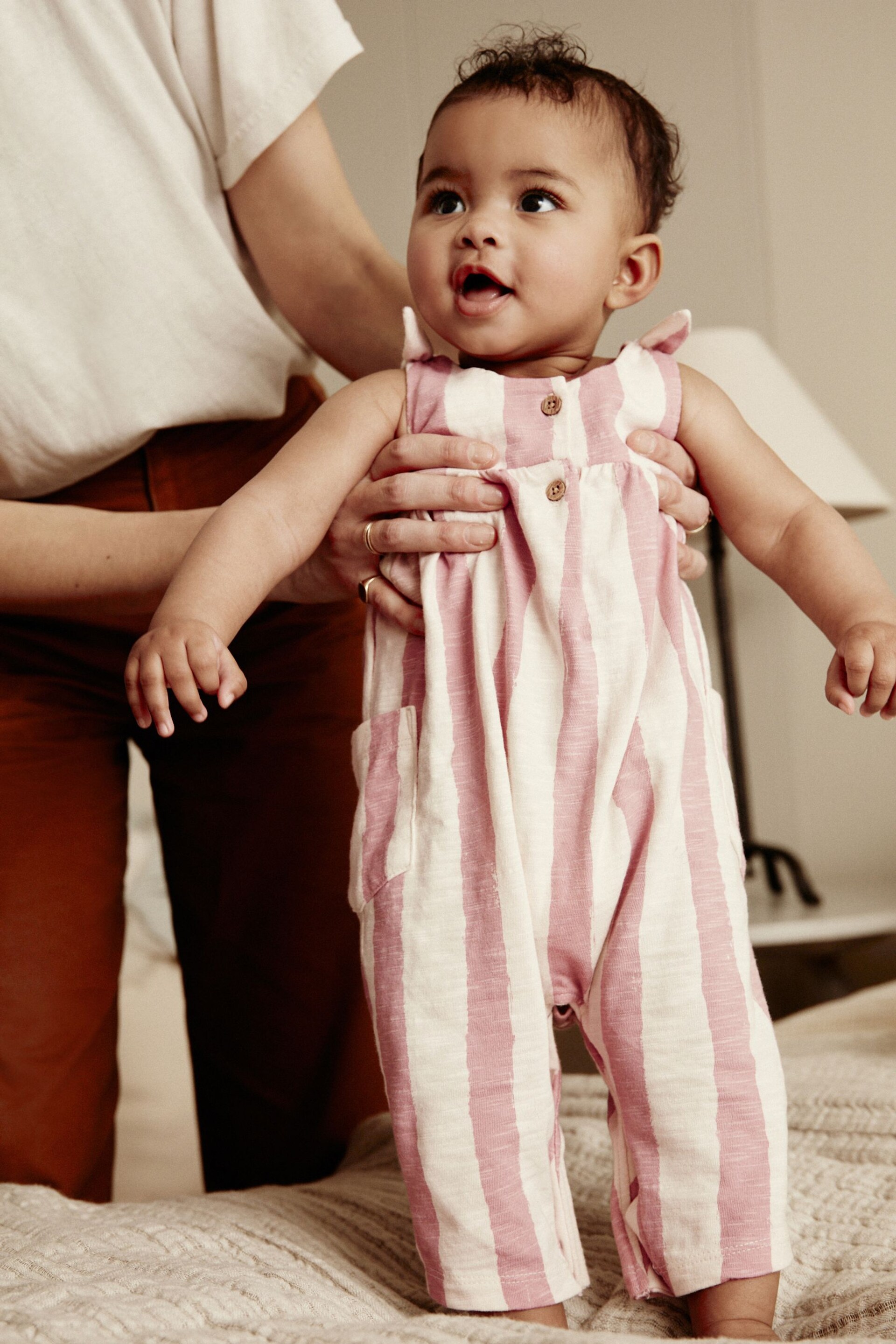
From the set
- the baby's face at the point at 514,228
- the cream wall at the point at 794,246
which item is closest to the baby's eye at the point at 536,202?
the baby's face at the point at 514,228

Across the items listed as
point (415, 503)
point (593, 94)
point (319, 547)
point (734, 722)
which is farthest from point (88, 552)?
point (734, 722)

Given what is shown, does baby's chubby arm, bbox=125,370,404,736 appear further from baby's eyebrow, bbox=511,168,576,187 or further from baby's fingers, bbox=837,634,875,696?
baby's fingers, bbox=837,634,875,696

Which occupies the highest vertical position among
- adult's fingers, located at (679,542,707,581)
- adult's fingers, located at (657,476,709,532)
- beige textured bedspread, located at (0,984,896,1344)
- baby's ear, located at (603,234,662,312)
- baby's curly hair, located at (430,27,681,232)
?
baby's curly hair, located at (430,27,681,232)

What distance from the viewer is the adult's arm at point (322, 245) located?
1049mm

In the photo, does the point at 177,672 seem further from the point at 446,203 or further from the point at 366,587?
the point at 446,203

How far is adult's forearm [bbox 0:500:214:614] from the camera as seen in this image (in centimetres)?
86

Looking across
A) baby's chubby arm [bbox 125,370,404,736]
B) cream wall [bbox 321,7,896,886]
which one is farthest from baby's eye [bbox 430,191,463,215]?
cream wall [bbox 321,7,896,886]

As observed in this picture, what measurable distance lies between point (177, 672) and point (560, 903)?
0.86 feet

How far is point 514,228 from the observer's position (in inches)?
30.2

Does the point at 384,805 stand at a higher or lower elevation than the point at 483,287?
lower

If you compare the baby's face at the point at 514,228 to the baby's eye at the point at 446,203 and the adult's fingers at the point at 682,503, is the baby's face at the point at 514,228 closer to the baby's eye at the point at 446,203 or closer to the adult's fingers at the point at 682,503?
the baby's eye at the point at 446,203

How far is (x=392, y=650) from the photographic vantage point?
30.6 inches

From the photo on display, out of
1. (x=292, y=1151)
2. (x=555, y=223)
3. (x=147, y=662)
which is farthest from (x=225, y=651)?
(x=292, y=1151)

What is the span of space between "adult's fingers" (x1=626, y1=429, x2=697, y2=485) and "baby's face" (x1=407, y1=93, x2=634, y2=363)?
0.33ft
